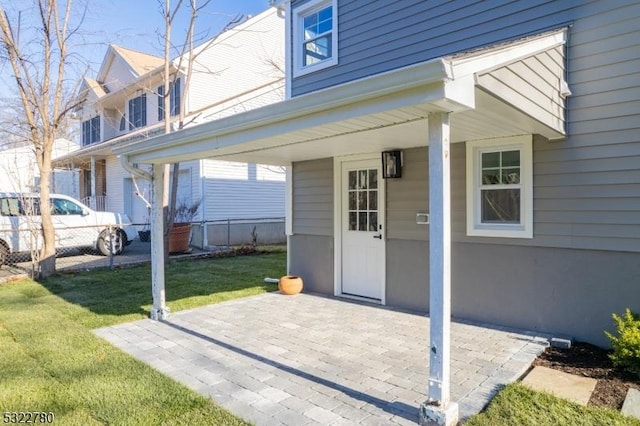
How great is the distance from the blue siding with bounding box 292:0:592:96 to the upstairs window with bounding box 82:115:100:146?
625 inches

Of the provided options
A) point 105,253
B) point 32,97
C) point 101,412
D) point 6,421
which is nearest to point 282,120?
point 101,412

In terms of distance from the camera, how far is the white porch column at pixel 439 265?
296 centimetres

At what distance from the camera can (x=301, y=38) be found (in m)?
7.67

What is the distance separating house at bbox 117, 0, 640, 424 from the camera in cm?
300

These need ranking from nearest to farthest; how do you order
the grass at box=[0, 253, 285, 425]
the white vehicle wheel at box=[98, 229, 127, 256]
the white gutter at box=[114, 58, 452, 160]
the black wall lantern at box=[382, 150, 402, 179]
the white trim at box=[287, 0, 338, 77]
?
the white gutter at box=[114, 58, 452, 160] < the grass at box=[0, 253, 285, 425] < the black wall lantern at box=[382, 150, 402, 179] < the white trim at box=[287, 0, 338, 77] < the white vehicle wheel at box=[98, 229, 127, 256]

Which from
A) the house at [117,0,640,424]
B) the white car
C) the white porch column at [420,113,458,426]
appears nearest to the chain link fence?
the white car

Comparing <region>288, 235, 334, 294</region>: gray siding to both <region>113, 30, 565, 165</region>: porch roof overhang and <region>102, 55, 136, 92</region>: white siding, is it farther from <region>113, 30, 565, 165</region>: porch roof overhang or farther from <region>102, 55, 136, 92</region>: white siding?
<region>102, 55, 136, 92</region>: white siding

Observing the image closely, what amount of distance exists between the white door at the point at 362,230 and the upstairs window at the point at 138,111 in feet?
39.4

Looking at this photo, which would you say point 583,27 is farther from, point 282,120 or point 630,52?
point 282,120

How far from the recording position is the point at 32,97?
8.51 m

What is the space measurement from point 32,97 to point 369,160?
6.91 meters

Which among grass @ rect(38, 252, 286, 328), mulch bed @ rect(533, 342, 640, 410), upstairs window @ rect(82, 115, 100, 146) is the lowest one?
mulch bed @ rect(533, 342, 640, 410)

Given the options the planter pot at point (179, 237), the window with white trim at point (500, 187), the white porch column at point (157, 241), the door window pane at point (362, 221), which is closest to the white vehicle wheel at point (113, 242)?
the planter pot at point (179, 237)

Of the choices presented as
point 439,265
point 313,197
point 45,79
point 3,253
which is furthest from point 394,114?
point 3,253
